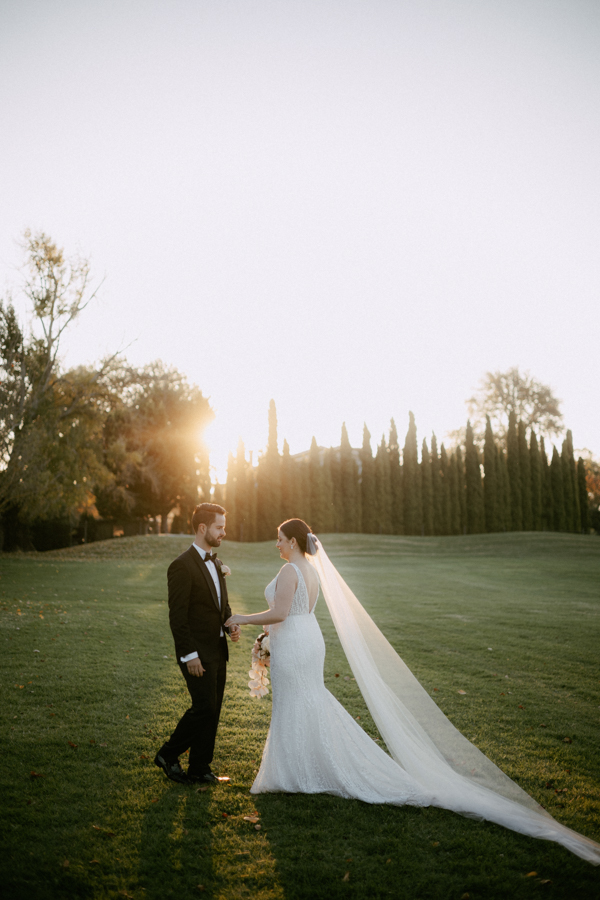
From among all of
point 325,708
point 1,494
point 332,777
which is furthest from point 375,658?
point 1,494

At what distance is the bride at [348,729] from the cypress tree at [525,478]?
43.7 m

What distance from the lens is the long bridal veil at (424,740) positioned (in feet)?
13.3

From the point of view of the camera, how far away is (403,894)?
10.7 ft

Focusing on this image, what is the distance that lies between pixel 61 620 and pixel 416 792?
28.5 ft

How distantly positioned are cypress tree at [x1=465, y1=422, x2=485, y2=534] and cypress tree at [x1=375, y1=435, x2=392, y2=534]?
6.28 m

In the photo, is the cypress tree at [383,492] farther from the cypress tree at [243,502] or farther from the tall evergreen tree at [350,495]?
the cypress tree at [243,502]

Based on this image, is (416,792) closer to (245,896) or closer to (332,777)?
(332,777)

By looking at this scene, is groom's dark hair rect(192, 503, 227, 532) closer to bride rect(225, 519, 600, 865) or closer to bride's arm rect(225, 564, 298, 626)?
bride rect(225, 519, 600, 865)

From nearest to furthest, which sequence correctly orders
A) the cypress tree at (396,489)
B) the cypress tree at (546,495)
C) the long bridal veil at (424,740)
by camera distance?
the long bridal veil at (424,740) < the cypress tree at (396,489) < the cypress tree at (546,495)

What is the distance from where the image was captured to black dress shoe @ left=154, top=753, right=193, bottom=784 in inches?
185

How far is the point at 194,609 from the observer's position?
15.6ft

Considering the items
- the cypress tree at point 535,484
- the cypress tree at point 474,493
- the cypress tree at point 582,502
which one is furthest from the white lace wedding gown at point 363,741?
the cypress tree at point 582,502

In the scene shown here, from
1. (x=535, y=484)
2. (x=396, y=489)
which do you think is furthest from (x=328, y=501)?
(x=535, y=484)

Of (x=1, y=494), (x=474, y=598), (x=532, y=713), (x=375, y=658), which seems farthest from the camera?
(x=1, y=494)
